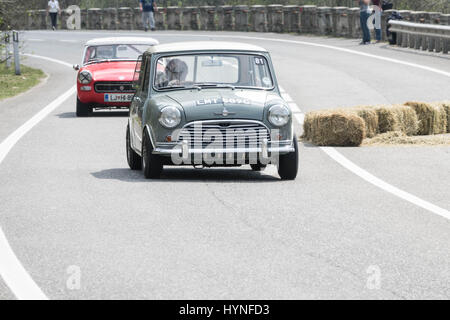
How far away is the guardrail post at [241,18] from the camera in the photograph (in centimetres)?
5344

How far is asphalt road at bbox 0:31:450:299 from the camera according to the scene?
676cm

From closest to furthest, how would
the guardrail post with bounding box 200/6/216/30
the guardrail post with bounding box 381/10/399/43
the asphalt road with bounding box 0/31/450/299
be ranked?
1. the asphalt road with bounding box 0/31/450/299
2. the guardrail post with bounding box 381/10/399/43
3. the guardrail post with bounding box 200/6/216/30

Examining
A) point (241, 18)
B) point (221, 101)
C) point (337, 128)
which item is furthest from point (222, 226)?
point (241, 18)

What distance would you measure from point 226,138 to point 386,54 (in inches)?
902

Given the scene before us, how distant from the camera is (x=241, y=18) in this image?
53.8 meters

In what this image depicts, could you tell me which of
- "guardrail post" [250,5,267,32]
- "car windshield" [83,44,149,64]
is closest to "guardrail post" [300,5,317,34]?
"guardrail post" [250,5,267,32]

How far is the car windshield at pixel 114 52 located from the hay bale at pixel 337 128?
20.7ft

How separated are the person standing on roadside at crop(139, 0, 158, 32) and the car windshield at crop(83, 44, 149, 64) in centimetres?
3203

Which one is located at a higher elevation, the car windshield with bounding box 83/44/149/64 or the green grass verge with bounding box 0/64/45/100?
the car windshield with bounding box 83/44/149/64

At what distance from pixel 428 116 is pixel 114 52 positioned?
6.84 meters

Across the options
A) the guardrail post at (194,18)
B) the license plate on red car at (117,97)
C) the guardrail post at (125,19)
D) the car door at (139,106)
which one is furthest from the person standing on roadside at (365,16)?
the car door at (139,106)

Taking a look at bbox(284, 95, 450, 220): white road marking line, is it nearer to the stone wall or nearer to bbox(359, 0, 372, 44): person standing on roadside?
bbox(359, 0, 372, 44): person standing on roadside

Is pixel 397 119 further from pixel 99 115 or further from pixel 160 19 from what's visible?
pixel 160 19
